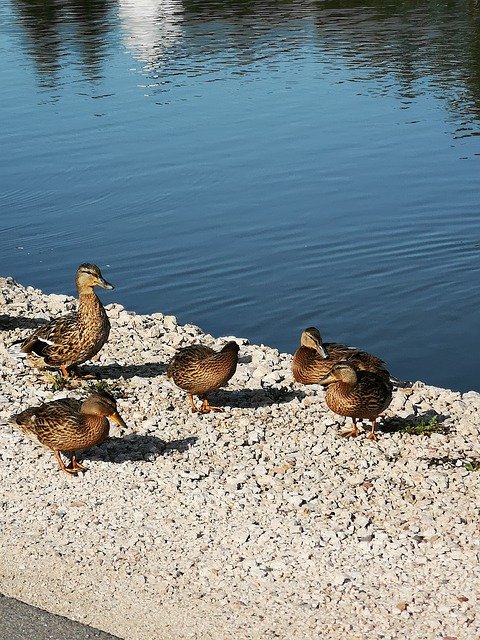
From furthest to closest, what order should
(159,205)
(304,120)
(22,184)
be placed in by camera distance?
(304,120), (22,184), (159,205)

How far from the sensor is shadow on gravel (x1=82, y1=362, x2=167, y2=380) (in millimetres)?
10977

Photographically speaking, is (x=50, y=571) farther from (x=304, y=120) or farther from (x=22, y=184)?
(x=304, y=120)

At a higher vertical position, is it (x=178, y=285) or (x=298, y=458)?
(x=298, y=458)

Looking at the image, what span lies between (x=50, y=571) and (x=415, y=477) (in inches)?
116

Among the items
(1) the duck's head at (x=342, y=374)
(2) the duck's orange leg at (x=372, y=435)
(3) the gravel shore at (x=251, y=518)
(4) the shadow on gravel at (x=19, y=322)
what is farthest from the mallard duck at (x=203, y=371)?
(4) the shadow on gravel at (x=19, y=322)

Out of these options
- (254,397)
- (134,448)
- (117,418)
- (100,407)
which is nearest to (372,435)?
(254,397)

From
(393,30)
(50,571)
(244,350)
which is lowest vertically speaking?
(393,30)

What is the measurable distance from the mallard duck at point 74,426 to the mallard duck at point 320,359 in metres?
2.12

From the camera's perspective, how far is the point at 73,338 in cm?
1051

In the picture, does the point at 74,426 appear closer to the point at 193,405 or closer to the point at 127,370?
the point at 193,405

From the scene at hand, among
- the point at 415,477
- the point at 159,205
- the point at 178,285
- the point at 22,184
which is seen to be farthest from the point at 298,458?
the point at 22,184

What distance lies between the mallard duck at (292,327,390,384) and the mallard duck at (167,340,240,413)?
77 centimetres

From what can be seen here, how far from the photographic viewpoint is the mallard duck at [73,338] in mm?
10508

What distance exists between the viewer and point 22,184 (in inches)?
835
